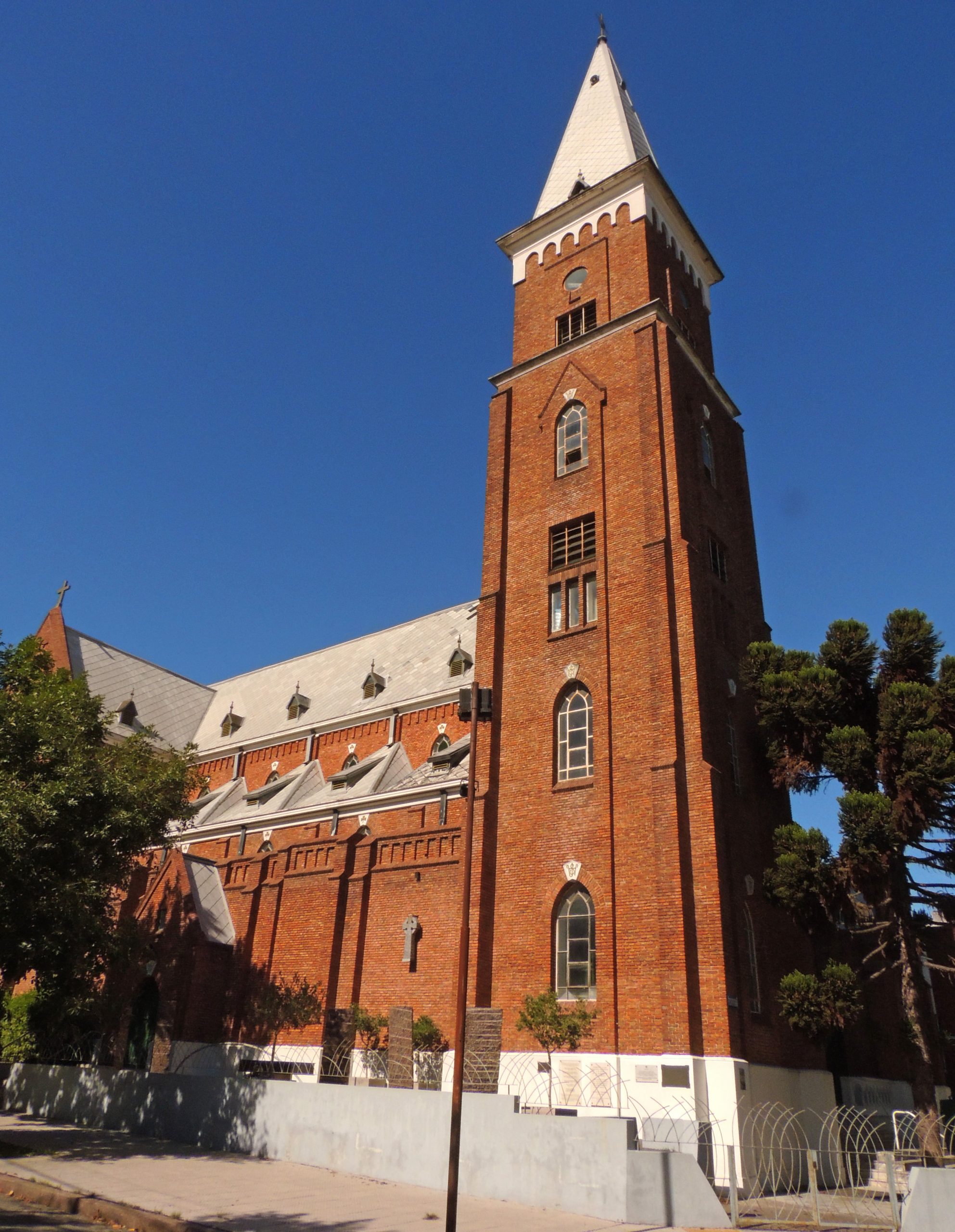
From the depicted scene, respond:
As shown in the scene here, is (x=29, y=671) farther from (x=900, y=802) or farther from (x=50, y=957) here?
(x=900, y=802)

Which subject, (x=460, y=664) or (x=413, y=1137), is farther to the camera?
(x=460, y=664)

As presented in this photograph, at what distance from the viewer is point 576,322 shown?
28.9m

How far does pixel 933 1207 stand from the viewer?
36.3 feet

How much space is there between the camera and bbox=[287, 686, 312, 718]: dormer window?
3872 cm

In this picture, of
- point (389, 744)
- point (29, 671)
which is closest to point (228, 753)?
point (389, 744)

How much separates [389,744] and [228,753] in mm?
10322

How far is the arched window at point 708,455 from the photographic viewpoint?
87.8 ft

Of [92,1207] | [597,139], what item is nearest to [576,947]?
[92,1207]

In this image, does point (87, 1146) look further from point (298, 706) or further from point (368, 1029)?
point (298, 706)

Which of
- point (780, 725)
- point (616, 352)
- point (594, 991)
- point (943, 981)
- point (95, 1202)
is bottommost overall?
point (95, 1202)

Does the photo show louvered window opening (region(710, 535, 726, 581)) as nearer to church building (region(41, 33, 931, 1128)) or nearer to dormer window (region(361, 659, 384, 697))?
church building (region(41, 33, 931, 1128))

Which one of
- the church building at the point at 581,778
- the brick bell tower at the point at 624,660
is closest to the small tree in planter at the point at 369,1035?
the church building at the point at 581,778

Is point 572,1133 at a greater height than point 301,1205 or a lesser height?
greater

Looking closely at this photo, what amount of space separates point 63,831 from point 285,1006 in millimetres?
8612
